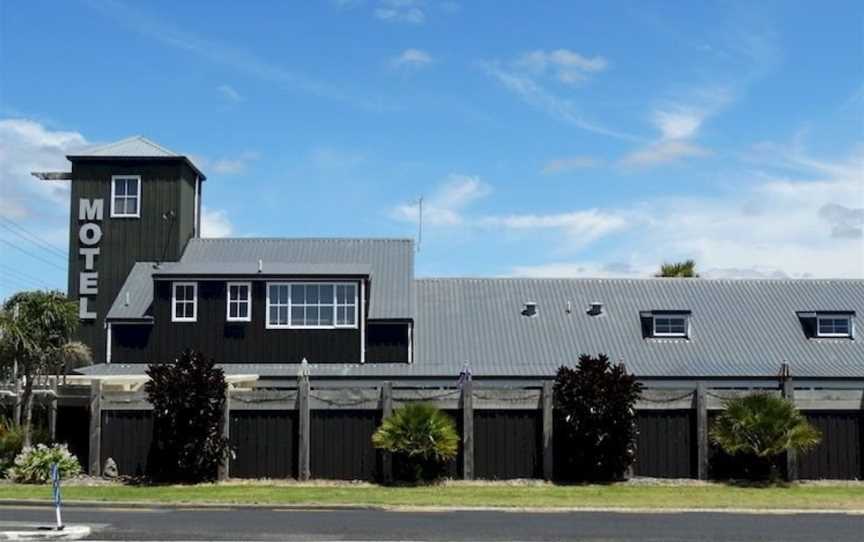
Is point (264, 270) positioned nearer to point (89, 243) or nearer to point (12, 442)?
point (89, 243)

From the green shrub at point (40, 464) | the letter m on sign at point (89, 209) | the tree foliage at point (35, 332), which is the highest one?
the letter m on sign at point (89, 209)

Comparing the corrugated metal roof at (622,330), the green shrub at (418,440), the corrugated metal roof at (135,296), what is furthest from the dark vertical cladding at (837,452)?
the corrugated metal roof at (135,296)

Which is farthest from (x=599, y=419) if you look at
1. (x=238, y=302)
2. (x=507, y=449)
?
(x=238, y=302)

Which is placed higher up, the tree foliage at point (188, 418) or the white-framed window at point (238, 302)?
the white-framed window at point (238, 302)

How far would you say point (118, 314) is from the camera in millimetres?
41500

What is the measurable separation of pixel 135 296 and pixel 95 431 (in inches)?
776

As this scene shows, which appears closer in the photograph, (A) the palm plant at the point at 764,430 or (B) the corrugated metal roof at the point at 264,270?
(A) the palm plant at the point at 764,430

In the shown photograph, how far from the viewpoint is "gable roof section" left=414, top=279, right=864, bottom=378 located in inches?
1651

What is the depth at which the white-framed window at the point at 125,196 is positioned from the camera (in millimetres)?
46594

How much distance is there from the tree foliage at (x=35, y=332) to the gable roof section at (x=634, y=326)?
16779 mm

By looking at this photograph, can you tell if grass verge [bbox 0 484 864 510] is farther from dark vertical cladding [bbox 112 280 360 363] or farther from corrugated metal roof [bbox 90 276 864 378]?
dark vertical cladding [bbox 112 280 360 363]

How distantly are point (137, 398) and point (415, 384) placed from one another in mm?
16302

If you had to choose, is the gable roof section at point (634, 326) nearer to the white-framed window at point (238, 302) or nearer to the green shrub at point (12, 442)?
the white-framed window at point (238, 302)

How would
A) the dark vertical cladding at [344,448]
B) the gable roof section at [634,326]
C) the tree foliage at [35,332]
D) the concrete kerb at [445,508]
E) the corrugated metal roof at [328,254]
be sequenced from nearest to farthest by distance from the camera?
the concrete kerb at [445,508], the dark vertical cladding at [344,448], the tree foliage at [35,332], the gable roof section at [634,326], the corrugated metal roof at [328,254]
